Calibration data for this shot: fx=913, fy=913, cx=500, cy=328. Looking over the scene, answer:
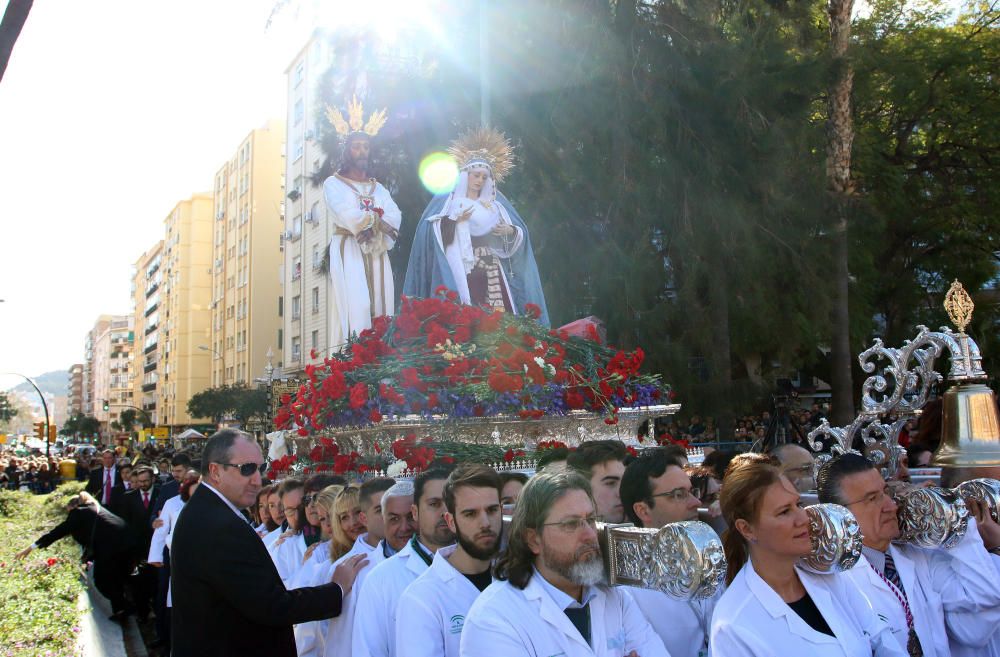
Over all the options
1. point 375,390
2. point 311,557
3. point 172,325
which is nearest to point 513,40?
point 375,390

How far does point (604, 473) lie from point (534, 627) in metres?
1.61

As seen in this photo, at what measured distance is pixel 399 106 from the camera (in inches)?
690

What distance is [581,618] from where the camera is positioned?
2938 millimetres

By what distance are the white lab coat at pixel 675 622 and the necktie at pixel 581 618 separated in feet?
2.05

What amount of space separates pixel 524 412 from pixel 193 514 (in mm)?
2150

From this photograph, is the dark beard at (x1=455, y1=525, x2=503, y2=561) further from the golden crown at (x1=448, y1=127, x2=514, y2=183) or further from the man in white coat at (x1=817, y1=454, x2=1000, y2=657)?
the golden crown at (x1=448, y1=127, x2=514, y2=183)

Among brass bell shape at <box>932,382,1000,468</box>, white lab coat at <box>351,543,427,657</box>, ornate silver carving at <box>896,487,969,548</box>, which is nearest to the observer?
ornate silver carving at <box>896,487,969,548</box>

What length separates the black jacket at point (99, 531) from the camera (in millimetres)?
11156

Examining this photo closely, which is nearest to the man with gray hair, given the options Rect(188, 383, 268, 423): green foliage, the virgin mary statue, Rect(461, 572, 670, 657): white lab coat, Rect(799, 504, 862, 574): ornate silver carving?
Rect(799, 504, 862, 574): ornate silver carving

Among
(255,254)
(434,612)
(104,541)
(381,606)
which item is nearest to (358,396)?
(381,606)

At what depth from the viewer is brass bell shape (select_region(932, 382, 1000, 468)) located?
4051 millimetres

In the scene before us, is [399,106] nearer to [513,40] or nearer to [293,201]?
[513,40]

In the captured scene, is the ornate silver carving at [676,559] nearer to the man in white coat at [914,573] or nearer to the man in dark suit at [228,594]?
the man in white coat at [914,573]

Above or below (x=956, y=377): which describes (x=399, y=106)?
above
